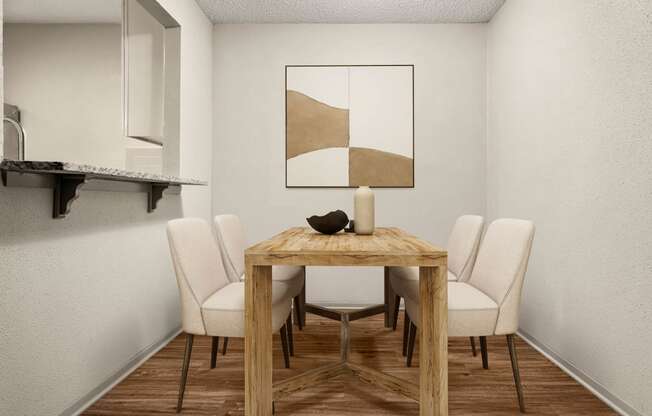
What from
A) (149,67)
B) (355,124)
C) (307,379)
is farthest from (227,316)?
(355,124)

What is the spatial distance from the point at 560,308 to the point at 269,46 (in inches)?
125

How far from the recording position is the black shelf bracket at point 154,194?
265 cm

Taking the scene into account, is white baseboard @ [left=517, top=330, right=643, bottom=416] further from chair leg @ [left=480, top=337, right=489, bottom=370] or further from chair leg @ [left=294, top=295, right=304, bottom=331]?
chair leg @ [left=294, top=295, right=304, bottom=331]

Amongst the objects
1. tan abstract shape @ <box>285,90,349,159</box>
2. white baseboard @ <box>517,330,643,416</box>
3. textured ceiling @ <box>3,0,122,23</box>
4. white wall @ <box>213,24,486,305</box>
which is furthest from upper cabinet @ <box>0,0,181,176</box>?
white baseboard @ <box>517,330,643,416</box>

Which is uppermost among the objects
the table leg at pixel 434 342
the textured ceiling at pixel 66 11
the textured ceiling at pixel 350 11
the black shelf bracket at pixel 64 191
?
the textured ceiling at pixel 66 11

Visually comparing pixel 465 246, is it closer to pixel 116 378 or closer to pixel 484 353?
pixel 484 353

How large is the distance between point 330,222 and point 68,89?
3139 millimetres

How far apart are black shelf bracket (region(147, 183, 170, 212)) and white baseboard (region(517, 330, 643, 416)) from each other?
266 centimetres

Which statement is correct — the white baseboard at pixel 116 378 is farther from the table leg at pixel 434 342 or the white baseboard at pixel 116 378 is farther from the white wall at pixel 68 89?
the white wall at pixel 68 89

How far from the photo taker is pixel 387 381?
6.38 ft

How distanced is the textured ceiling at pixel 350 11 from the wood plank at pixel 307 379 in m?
2.82

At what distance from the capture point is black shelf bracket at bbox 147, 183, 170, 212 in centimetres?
265

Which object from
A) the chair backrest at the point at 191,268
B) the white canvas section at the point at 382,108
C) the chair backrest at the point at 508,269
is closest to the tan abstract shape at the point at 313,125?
the white canvas section at the point at 382,108

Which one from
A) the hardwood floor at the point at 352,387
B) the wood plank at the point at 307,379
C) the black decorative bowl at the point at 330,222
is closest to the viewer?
the wood plank at the point at 307,379
